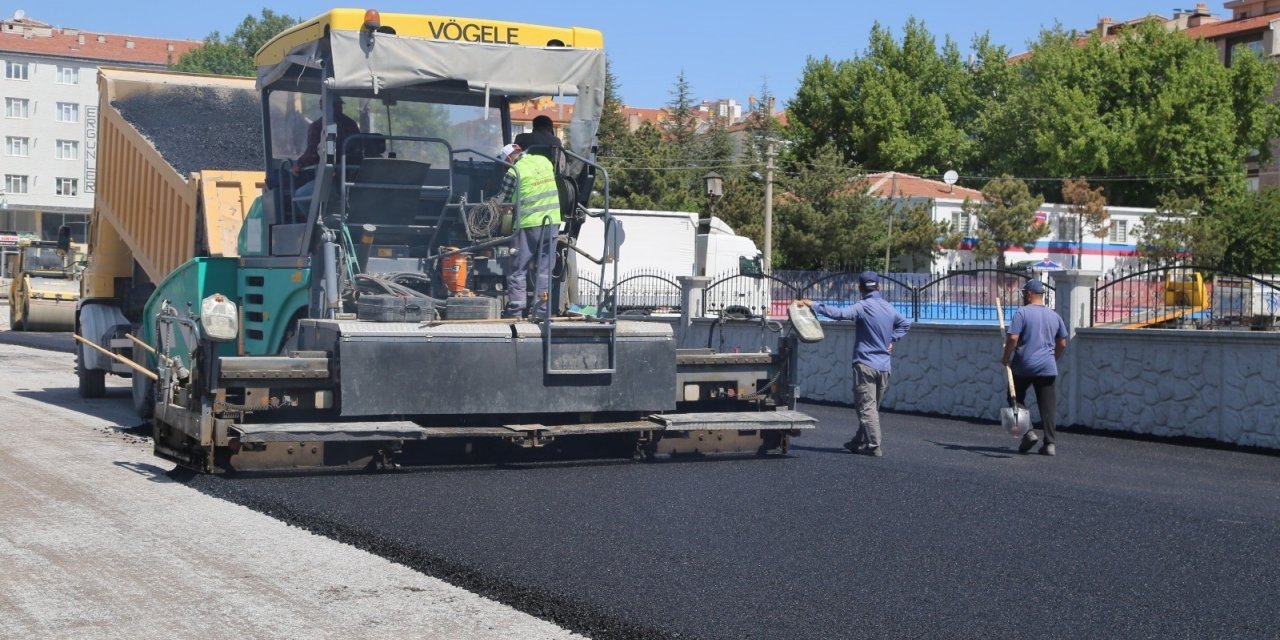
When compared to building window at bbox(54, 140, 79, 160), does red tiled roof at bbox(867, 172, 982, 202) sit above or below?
below

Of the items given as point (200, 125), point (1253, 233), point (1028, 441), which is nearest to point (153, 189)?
point (200, 125)

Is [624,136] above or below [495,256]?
above

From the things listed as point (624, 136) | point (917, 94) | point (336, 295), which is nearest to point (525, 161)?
point (336, 295)

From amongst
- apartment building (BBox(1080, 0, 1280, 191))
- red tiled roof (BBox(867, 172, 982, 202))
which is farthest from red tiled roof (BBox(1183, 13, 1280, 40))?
red tiled roof (BBox(867, 172, 982, 202))

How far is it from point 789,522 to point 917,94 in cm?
6702

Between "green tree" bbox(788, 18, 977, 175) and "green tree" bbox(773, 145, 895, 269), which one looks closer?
"green tree" bbox(773, 145, 895, 269)

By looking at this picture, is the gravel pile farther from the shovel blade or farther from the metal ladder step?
the shovel blade

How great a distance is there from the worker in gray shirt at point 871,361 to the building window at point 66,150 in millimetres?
82812

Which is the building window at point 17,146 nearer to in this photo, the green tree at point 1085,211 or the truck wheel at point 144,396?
the green tree at point 1085,211

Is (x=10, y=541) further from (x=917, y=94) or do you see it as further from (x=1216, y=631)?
(x=917, y=94)

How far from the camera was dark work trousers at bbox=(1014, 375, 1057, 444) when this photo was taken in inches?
450

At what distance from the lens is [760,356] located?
33.8 ft

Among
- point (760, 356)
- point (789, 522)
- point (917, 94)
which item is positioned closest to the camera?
point (789, 522)

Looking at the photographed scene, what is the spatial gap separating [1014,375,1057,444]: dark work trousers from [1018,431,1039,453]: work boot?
3.8 inches
